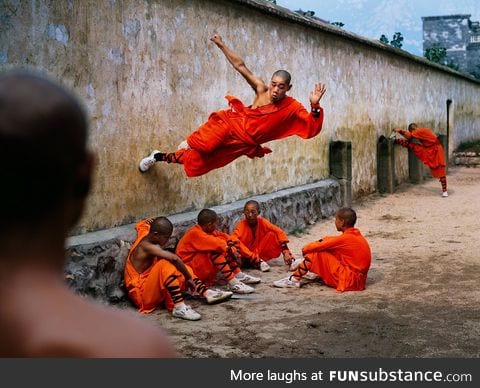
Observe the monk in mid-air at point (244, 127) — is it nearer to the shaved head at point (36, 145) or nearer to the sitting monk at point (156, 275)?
the sitting monk at point (156, 275)

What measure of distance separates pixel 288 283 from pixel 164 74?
83.2 inches

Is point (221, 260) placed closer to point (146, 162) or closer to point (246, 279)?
point (246, 279)

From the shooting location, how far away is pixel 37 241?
3.30ft

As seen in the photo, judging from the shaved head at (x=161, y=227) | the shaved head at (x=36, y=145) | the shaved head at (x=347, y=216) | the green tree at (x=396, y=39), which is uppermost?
the green tree at (x=396, y=39)

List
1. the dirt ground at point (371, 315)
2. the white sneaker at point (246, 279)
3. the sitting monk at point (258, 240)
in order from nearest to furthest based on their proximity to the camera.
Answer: the dirt ground at point (371, 315) < the white sneaker at point (246, 279) < the sitting monk at point (258, 240)

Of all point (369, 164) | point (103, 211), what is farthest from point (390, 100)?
point (103, 211)

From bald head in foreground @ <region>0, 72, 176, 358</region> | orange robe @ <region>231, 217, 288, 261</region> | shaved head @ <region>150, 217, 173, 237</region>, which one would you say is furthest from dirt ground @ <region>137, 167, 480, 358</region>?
bald head in foreground @ <region>0, 72, 176, 358</region>

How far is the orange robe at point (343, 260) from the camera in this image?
5.71m

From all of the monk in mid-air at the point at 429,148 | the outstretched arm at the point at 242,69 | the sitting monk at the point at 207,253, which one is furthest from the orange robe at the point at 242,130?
the monk in mid-air at the point at 429,148

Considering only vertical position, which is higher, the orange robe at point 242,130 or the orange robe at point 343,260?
the orange robe at point 242,130

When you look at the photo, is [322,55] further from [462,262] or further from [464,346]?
[464,346]

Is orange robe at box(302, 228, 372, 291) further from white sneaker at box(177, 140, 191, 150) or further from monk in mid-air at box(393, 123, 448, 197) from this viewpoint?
monk in mid-air at box(393, 123, 448, 197)

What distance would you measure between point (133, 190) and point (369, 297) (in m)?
2.08

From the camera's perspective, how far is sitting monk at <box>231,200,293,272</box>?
21.5 ft
